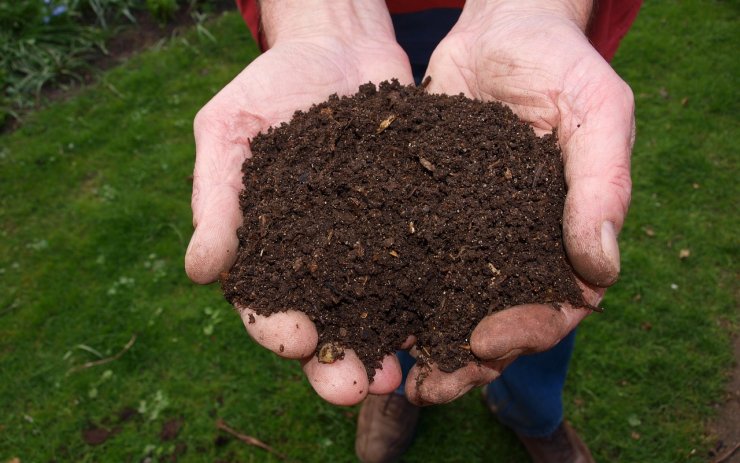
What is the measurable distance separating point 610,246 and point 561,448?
1813 mm

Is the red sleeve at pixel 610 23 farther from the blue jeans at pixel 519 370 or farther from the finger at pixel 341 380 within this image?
the finger at pixel 341 380

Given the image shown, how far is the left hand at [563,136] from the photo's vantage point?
171 cm

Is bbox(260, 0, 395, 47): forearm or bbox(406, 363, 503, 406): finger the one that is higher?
bbox(260, 0, 395, 47): forearm

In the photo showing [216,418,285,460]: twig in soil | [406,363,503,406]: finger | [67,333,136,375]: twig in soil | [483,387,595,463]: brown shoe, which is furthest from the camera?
[67,333,136,375]: twig in soil

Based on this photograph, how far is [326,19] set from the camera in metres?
2.66

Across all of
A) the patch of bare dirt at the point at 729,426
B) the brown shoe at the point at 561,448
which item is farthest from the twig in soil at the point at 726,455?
the brown shoe at the point at 561,448

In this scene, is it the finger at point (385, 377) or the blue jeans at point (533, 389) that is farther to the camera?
the blue jeans at point (533, 389)

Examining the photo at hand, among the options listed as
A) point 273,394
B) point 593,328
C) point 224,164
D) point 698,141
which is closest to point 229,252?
point 224,164

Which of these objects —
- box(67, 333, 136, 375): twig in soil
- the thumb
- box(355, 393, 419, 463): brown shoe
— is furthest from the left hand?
box(67, 333, 136, 375): twig in soil

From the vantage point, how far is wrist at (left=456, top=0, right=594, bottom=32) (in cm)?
231

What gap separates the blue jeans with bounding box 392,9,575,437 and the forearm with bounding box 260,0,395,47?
0.19 meters

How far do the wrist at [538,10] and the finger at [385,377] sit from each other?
1448 mm

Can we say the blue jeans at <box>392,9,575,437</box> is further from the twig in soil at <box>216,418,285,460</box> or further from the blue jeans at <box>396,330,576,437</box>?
the twig in soil at <box>216,418,285,460</box>

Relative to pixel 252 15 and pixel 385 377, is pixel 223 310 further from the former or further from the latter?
→ pixel 385 377
